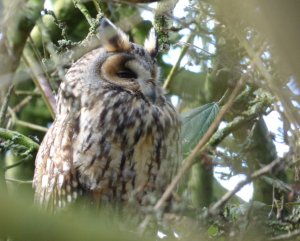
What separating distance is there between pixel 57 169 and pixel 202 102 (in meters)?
0.87

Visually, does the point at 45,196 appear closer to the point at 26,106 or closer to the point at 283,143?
the point at 283,143

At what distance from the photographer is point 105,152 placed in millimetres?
2543

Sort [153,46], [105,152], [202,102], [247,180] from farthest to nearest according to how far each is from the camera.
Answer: [202,102] < [153,46] < [105,152] < [247,180]

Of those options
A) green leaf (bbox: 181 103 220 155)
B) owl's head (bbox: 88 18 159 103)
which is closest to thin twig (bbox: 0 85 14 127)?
owl's head (bbox: 88 18 159 103)

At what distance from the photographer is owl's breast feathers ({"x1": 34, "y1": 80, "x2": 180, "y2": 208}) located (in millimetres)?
2539

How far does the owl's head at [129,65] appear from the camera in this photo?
266 cm

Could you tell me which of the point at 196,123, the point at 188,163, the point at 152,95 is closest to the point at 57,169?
the point at 152,95

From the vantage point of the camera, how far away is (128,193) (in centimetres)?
254

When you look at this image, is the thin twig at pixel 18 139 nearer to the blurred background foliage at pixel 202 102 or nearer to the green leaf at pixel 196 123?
the blurred background foliage at pixel 202 102

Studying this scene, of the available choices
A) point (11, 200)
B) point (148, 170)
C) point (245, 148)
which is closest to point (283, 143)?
point (245, 148)

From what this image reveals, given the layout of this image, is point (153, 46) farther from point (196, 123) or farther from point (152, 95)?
point (196, 123)

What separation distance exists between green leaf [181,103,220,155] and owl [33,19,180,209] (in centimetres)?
4

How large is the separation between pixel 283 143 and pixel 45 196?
1170mm

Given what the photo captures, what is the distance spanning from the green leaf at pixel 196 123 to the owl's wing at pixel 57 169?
18.6 inches
